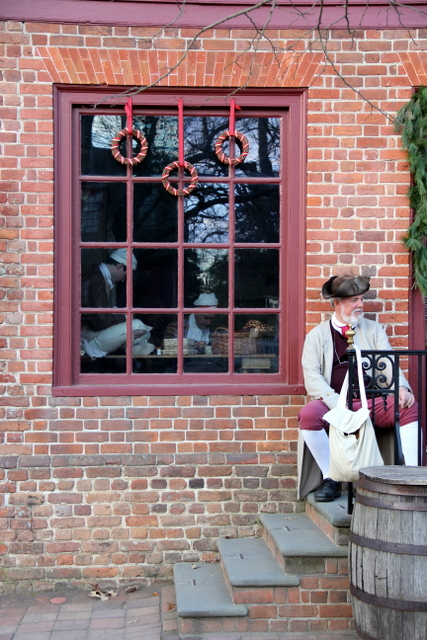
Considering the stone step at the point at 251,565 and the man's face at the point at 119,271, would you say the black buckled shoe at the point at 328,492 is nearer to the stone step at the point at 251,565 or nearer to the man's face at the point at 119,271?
the stone step at the point at 251,565

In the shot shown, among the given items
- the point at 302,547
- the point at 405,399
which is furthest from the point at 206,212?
the point at 302,547

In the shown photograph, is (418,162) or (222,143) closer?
(418,162)

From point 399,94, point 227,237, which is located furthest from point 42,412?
point 399,94

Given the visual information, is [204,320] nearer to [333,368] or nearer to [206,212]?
[206,212]

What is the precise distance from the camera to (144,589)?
16.0 ft

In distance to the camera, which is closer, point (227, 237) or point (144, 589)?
point (144, 589)

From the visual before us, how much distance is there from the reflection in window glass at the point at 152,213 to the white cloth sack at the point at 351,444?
76.7 inches

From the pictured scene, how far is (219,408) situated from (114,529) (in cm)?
112

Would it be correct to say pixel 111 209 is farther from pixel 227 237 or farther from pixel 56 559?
pixel 56 559

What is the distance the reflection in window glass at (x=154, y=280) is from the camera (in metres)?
5.17

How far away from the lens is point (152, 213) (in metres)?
5.16

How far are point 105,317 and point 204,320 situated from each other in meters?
0.72

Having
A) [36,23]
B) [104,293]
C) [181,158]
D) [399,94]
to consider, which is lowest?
[104,293]

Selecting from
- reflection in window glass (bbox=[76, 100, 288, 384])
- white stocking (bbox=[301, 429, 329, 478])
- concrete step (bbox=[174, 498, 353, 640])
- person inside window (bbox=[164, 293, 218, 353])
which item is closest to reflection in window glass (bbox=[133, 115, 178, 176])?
reflection in window glass (bbox=[76, 100, 288, 384])
